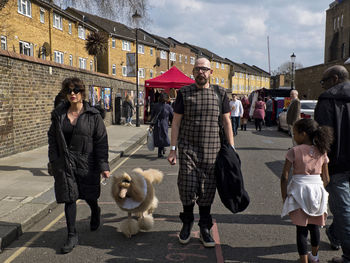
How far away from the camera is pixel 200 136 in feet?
11.8

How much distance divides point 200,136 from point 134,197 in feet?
3.34

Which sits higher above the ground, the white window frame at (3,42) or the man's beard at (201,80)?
the white window frame at (3,42)

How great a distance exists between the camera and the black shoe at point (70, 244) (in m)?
3.58

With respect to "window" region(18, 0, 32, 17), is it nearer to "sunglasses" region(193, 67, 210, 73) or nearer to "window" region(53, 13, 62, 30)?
"window" region(53, 13, 62, 30)

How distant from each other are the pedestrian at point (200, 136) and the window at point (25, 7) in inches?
880

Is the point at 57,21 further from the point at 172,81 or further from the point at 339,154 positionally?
the point at 339,154

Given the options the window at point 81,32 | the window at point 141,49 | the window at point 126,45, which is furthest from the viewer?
the window at point 141,49

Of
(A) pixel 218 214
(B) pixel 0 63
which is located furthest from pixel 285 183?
(B) pixel 0 63

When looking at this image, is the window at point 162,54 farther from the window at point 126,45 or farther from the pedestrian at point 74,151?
the pedestrian at point 74,151

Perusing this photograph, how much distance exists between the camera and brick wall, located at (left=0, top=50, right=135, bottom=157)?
869cm

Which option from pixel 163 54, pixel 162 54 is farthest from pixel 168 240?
pixel 163 54

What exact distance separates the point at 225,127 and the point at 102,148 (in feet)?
4.65

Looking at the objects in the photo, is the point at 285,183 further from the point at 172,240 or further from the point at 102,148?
the point at 102,148

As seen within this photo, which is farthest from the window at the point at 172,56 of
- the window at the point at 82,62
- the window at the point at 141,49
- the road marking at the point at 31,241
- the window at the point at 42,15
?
the road marking at the point at 31,241
